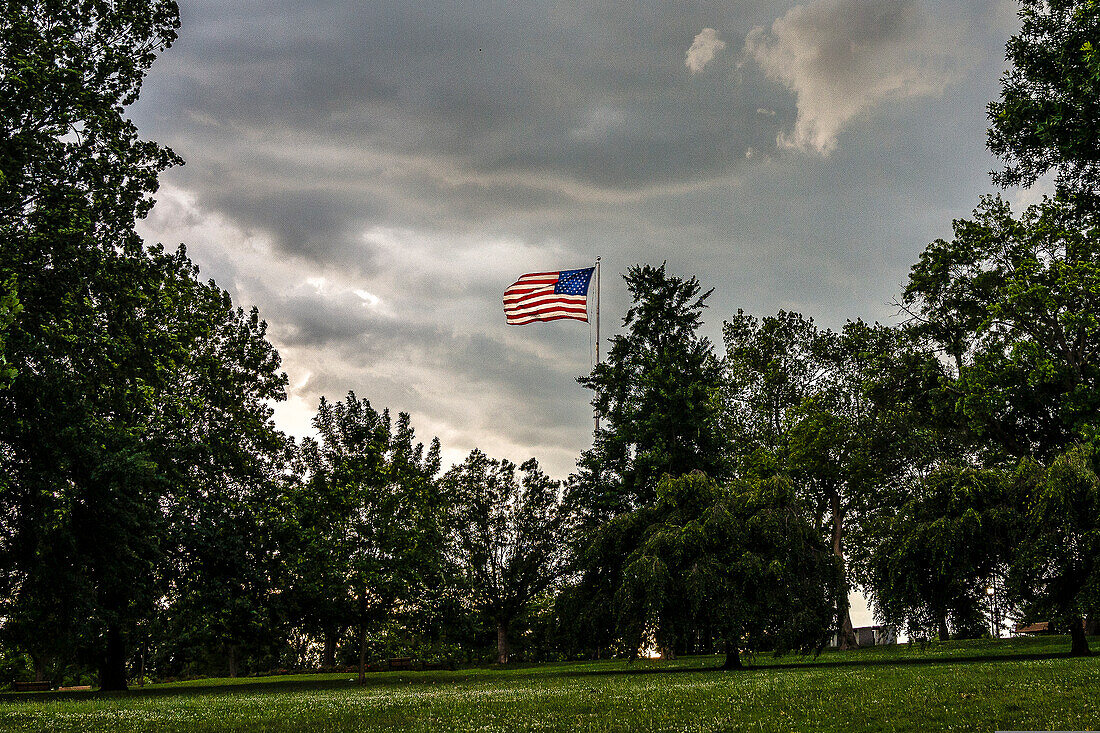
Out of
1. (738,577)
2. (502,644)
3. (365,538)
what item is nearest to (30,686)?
(365,538)

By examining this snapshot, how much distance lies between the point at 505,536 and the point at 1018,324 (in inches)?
Answer: 1563

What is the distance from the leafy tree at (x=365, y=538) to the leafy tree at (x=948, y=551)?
19.1m

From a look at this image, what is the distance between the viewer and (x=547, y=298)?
132 feet

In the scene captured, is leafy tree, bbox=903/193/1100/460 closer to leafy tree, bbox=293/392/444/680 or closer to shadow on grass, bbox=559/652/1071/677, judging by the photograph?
shadow on grass, bbox=559/652/1071/677

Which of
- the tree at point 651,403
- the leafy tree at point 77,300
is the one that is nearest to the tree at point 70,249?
the leafy tree at point 77,300

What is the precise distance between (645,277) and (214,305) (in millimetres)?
27243

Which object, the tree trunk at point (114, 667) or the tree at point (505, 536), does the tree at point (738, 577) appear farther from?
the tree at point (505, 536)

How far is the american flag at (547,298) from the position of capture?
39.7 meters

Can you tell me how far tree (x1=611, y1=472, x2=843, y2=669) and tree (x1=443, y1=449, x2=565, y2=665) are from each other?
31.8 meters

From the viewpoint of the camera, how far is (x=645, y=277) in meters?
50.3

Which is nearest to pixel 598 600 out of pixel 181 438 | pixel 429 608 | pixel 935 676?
pixel 429 608

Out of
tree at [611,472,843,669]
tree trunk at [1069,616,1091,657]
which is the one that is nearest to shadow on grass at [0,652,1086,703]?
tree trunk at [1069,616,1091,657]

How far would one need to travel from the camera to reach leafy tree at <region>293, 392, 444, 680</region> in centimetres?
3281

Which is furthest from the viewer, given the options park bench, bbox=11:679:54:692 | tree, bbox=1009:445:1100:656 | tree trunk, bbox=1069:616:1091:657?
park bench, bbox=11:679:54:692
